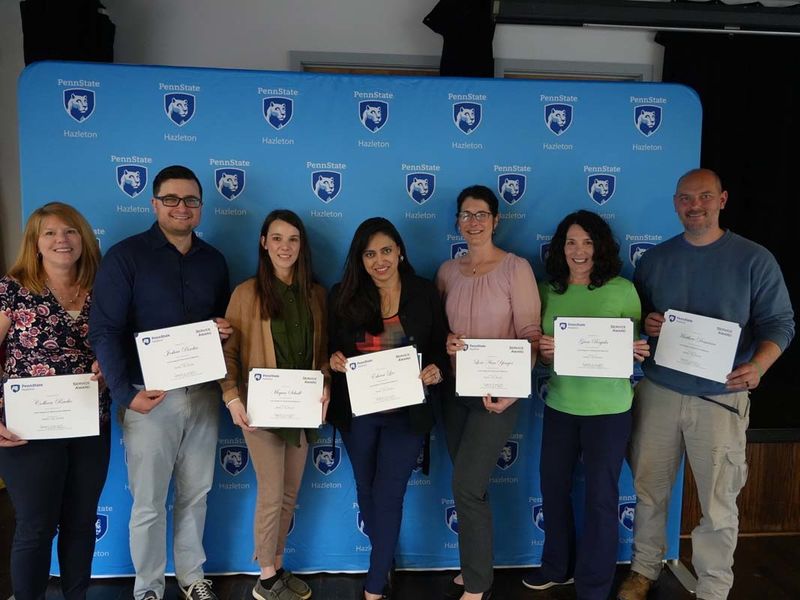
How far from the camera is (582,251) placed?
86.0 inches

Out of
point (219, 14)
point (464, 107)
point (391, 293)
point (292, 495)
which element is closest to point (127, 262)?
point (391, 293)

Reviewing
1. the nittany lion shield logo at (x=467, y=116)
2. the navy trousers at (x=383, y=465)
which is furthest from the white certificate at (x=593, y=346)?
the nittany lion shield logo at (x=467, y=116)

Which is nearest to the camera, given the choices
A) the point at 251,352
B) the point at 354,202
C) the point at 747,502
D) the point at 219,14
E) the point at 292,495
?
the point at 251,352

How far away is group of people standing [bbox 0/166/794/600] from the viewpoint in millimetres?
1995

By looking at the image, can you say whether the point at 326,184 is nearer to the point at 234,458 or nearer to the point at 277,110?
the point at 277,110

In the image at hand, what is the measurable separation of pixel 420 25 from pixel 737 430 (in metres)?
3.06

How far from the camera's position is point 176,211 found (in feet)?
6.64

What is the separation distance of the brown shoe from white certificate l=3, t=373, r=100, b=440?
2.42 metres

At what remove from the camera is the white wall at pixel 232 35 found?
135 inches

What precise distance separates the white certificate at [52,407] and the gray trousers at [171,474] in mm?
191

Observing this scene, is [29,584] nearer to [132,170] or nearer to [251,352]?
[251,352]

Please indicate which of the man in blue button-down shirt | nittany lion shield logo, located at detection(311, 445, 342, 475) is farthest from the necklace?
nittany lion shield logo, located at detection(311, 445, 342, 475)

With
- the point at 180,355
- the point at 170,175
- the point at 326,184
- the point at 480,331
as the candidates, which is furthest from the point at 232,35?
the point at 480,331

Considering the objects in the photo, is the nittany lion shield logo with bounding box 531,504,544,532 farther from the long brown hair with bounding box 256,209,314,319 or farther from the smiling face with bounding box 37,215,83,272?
the smiling face with bounding box 37,215,83,272
